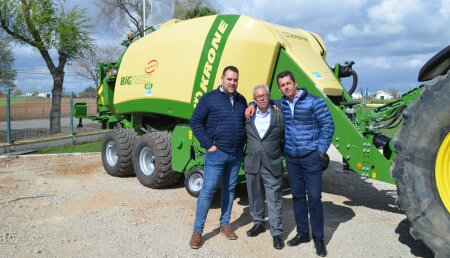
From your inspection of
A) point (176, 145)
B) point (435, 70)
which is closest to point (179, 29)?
point (176, 145)

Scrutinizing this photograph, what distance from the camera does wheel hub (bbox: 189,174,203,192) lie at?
680 cm

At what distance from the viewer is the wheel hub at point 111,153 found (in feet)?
28.9

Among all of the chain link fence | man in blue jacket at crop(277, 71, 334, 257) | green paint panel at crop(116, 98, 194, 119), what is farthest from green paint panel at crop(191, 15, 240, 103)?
the chain link fence

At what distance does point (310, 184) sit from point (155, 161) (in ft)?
11.4

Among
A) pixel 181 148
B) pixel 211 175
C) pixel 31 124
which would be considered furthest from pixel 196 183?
pixel 31 124

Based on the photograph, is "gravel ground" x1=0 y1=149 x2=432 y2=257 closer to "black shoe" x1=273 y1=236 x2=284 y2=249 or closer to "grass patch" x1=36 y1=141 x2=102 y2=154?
"black shoe" x1=273 y1=236 x2=284 y2=249

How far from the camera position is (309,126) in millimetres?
4559

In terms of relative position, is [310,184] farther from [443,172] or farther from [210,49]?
[210,49]

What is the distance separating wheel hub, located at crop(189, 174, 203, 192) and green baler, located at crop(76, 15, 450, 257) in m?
0.02

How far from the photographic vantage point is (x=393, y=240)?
499 cm

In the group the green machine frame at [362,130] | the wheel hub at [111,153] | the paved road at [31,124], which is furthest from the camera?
the paved road at [31,124]

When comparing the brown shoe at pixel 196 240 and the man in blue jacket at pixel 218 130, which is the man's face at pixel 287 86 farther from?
the brown shoe at pixel 196 240

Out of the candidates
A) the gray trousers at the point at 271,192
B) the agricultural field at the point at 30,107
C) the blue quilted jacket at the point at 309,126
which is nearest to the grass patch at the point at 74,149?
the agricultural field at the point at 30,107

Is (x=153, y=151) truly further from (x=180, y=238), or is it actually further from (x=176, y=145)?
(x=180, y=238)
